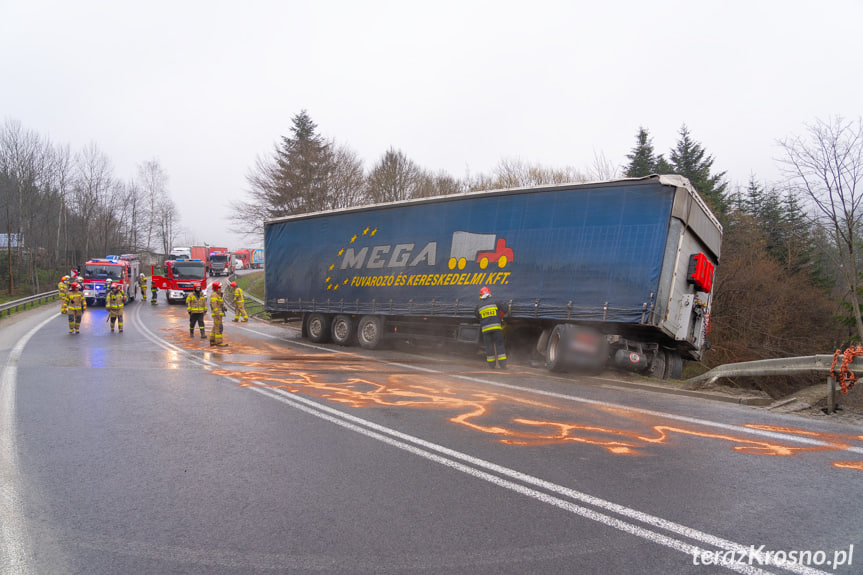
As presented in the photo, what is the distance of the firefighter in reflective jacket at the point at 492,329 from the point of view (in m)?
10.0

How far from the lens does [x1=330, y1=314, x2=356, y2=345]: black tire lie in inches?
548

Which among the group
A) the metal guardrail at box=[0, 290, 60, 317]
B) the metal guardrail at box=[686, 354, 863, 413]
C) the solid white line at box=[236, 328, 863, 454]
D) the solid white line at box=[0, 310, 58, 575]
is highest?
the metal guardrail at box=[686, 354, 863, 413]

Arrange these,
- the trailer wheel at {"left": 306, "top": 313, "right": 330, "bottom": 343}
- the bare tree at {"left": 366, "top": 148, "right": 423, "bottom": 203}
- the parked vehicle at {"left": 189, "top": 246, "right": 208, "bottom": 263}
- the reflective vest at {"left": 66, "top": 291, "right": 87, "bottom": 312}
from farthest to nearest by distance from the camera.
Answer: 1. the parked vehicle at {"left": 189, "top": 246, "right": 208, "bottom": 263}
2. the bare tree at {"left": 366, "top": 148, "right": 423, "bottom": 203}
3. the reflective vest at {"left": 66, "top": 291, "right": 87, "bottom": 312}
4. the trailer wheel at {"left": 306, "top": 313, "right": 330, "bottom": 343}

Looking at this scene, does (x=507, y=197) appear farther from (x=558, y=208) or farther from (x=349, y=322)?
(x=349, y=322)

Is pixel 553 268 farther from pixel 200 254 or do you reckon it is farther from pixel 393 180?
pixel 200 254

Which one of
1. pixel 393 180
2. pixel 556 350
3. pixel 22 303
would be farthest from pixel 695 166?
pixel 22 303

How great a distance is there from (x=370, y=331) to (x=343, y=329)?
1141 millimetres

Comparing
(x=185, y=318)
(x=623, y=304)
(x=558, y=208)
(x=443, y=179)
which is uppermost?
(x=443, y=179)

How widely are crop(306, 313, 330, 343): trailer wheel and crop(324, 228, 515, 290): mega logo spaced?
119 centimetres

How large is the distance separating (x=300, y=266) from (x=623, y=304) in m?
9.45

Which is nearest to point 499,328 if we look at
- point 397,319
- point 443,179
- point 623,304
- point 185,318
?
point 623,304

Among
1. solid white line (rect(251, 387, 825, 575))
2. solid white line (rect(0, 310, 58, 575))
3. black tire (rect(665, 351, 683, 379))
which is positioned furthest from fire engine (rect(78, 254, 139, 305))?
black tire (rect(665, 351, 683, 379))

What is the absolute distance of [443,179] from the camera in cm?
4106

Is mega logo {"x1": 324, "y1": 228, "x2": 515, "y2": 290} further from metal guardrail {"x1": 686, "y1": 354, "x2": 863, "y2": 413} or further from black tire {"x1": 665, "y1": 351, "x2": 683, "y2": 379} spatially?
metal guardrail {"x1": 686, "y1": 354, "x2": 863, "y2": 413}
